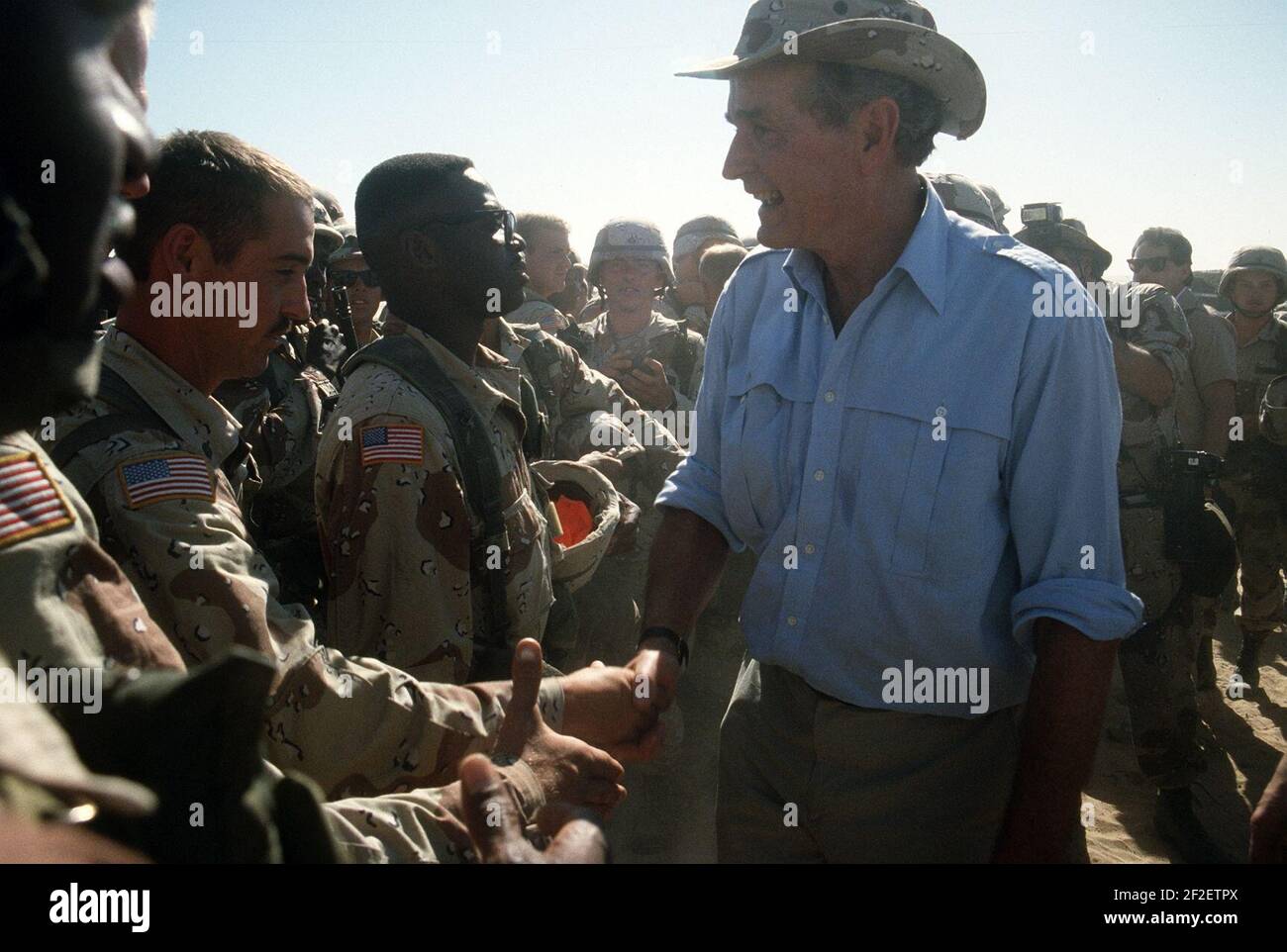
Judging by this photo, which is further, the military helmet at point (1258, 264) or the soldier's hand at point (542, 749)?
the military helmet at point (1258, 264)

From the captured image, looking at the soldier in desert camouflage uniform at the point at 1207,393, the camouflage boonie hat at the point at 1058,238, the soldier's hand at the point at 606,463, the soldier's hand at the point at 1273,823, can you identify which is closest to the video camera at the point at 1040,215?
the camouflage boonie hat at the point at 1058,238

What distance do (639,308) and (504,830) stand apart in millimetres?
5549

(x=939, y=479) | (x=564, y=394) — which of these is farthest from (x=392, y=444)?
(x=564, y=394)

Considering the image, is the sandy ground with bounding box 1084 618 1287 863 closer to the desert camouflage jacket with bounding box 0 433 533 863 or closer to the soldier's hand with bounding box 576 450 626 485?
the soldier's hand with bounding box 576 450 626 485

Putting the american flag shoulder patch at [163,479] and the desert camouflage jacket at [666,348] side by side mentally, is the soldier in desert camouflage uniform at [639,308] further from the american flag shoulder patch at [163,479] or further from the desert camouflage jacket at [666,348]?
the american flag shoulder patch at [163,479]

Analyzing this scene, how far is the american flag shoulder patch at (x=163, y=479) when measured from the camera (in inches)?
74.9

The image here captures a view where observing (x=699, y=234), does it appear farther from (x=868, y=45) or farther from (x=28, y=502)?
(x=28, y=502)

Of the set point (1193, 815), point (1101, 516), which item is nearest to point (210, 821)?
point (1101, 516)

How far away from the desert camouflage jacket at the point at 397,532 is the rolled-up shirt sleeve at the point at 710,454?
598 mm

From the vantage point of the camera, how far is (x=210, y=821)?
1.05 m
